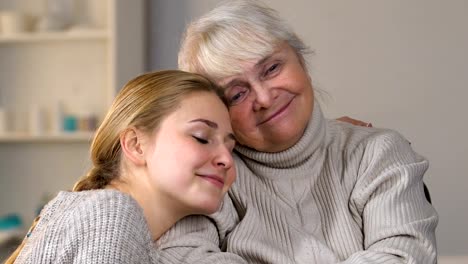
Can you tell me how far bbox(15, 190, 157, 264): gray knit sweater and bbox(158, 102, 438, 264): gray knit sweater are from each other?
0.79 ft

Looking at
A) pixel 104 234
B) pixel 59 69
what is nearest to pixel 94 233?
pixel 104 234

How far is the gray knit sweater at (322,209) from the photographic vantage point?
5.22 ft

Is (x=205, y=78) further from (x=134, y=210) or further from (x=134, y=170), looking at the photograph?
(x=134, y=210)

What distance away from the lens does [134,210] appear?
131 cm

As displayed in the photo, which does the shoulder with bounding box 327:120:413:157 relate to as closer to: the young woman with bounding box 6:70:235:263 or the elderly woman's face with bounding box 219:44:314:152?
the elderly woman's face with bounding box 219:44:314:152

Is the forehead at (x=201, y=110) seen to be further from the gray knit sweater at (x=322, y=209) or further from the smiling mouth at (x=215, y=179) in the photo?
the gray knit sweater at (x=322, y=209)

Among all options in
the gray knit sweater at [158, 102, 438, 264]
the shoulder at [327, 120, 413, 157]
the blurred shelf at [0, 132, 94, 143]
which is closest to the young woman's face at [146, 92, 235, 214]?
the gray knit sweater at [158, 102, 438, 264]

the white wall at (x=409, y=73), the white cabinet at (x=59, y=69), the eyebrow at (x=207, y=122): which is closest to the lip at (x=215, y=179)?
the eyebrow at (x=207, y=122)

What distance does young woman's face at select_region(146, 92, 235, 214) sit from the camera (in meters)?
1.51

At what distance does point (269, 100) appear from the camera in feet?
5.64

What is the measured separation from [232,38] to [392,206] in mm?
508

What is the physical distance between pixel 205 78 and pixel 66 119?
2.45 metres

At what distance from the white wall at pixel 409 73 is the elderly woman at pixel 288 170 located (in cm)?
181

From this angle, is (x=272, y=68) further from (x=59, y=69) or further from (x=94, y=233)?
(x=59, y=69)
